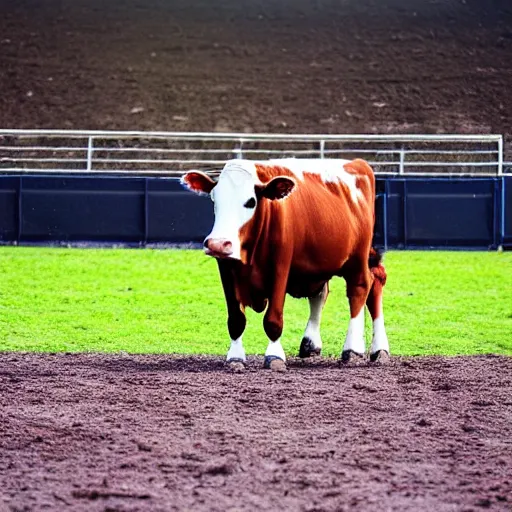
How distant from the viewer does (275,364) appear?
963 centimetres

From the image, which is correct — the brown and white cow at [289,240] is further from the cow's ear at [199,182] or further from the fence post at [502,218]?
the fence post at [502,218]

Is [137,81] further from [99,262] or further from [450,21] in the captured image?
[99,262]

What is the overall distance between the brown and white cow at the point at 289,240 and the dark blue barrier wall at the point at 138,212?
11.2 meters

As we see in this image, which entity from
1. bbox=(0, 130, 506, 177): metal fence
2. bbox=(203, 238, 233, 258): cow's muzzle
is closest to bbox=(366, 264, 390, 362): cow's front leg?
bbox=(203, 238, 233, 258): cow's muzzle

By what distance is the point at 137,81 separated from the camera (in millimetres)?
40656

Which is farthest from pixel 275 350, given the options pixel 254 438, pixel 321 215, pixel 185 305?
pixel 185 305

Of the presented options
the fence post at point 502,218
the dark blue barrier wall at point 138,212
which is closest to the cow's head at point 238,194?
the dark blue barrier wall at point 138,212

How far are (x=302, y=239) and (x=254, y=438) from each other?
3.49 metres

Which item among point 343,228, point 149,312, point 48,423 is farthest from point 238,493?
point 149,312

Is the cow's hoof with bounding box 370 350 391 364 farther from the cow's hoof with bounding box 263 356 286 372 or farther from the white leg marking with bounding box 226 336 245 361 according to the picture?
the white leg marking with bounding box 226 336 245 361

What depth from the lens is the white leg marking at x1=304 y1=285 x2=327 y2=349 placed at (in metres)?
10.6

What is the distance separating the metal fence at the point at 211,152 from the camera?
30016mm

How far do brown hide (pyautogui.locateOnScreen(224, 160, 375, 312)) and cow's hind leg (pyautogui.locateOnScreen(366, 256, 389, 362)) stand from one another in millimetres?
329

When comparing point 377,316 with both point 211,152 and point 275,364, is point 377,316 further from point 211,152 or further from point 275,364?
point 211,152
